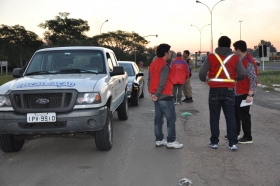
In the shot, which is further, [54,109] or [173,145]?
[173,145]

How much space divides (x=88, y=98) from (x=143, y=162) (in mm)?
1283

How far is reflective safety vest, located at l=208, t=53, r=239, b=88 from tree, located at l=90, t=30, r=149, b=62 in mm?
89643

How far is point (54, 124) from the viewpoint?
5168 mm

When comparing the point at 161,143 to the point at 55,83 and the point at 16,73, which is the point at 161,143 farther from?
the point at 16,73

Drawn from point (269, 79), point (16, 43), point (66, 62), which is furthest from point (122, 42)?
point (66, 62)

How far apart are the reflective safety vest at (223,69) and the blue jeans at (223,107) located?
0.40 feet

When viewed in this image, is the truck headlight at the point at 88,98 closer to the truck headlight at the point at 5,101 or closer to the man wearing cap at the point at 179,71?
the truck headlight at the point at 5,101

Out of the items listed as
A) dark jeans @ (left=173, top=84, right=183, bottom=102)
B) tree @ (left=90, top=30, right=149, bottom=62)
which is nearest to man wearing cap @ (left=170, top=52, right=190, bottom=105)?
dark jeans @ (left=173, top=84, right=183, bottom=102)

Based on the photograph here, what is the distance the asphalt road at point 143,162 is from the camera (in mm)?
4410

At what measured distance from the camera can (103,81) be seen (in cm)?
582

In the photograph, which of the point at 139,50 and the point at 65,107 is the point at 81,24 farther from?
the point at 65,107

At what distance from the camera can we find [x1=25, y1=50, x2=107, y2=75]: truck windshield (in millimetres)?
6512

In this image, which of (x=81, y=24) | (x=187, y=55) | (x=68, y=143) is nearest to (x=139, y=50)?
(x=81, y=24)

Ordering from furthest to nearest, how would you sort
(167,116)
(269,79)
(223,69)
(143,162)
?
(269,79), (167,116), (223,69), (143,162)
